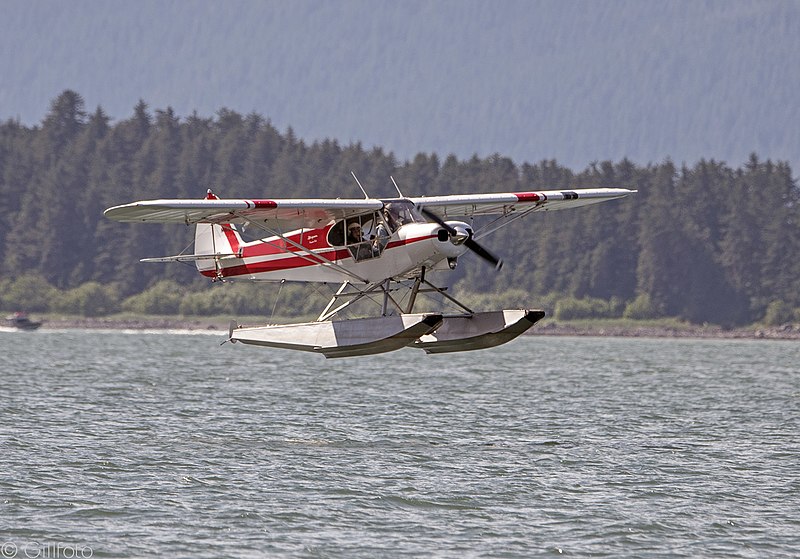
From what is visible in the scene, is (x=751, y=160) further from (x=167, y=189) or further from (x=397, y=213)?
(x=397, y=213)

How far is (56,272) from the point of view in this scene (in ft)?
405

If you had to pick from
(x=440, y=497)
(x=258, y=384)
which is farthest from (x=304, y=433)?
(x=258, y=384)

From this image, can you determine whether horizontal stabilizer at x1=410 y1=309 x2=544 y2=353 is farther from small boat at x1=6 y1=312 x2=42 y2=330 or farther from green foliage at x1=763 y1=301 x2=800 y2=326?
green foliage at x1=763 y1=301 x2=800 y2=326

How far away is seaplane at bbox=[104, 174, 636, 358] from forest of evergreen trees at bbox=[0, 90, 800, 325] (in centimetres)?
8846

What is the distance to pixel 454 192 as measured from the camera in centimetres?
12562

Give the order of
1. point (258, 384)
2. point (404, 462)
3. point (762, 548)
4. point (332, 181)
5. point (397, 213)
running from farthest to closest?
point (332, 181) → point (258, 384) → point (397, 213) → point (404, 462) → point (762, 548)

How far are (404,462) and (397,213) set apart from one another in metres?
4.41

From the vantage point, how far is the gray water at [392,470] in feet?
51.8

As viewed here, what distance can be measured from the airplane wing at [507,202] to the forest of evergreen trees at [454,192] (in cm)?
8538

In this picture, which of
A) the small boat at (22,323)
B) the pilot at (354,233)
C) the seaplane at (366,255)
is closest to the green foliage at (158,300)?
the small boat at (22,323)

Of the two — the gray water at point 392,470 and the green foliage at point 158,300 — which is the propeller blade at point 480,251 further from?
the green foliage at point 158,300

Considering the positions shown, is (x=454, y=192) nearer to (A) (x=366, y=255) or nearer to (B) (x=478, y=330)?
(A) (x=366, y=255)

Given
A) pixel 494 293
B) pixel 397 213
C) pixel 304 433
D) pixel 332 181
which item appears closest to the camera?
pixel 397 213

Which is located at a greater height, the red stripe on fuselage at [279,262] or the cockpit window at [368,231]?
the cockpit window at [368,231]
